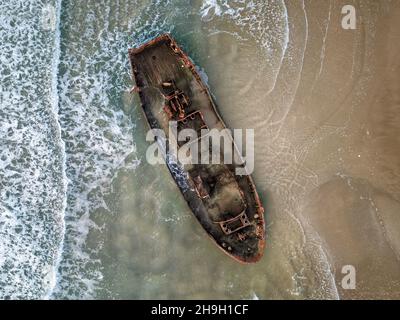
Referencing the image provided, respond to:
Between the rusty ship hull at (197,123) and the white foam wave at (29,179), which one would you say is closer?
the rusty ship hull at (197,123)


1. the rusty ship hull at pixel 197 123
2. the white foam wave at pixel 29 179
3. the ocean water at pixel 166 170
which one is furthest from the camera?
the white foam wave at pixel 29 179

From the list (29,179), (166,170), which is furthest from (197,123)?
(29,179)

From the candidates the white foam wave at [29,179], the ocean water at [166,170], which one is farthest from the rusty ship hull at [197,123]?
the white foam wave at [29,179]

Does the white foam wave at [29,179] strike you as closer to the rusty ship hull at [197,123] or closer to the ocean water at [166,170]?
the ocean water at [166,170]

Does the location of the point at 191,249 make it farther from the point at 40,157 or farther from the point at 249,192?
the point at 40,157

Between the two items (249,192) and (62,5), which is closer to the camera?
(249,192)

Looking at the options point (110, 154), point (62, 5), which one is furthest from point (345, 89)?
point (62, 5)

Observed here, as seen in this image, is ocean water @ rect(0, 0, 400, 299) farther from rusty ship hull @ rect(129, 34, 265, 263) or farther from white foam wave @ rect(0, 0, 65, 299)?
rusty ship hull @ rect(129, 34, 265, 263)
